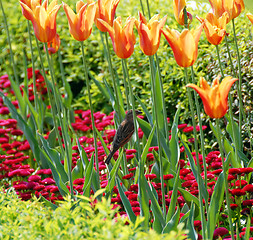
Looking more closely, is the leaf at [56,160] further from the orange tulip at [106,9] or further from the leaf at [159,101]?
the orange tulip at [106,9]

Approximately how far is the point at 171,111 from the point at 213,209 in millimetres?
2436

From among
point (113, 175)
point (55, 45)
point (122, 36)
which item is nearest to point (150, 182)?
point (113, 175)

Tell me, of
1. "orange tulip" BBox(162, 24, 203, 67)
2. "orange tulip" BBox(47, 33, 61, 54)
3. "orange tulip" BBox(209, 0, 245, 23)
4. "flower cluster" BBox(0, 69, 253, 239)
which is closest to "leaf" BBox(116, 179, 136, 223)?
"flower cluster" BBox(0, 69, 253, 239)

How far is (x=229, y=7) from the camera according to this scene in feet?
9.39

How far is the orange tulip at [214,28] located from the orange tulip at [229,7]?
0.67ft

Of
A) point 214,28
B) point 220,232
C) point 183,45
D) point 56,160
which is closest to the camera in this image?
point 183,45

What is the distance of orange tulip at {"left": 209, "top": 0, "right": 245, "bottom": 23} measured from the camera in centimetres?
285

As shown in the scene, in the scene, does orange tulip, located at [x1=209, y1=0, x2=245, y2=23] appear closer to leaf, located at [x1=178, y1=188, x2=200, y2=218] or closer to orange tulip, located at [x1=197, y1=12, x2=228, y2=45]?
orange tulip, located at [x1=197, y1=12, x2=228, y2=45]

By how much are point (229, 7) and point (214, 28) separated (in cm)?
35

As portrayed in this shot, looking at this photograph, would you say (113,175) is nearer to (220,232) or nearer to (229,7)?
(220,232)

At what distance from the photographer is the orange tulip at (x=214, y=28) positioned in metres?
2.54

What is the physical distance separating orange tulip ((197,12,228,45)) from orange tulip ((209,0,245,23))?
21 centimetres

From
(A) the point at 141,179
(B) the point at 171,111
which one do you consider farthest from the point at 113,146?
(B) the point at 171,111

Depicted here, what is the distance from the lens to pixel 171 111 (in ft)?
15.8
